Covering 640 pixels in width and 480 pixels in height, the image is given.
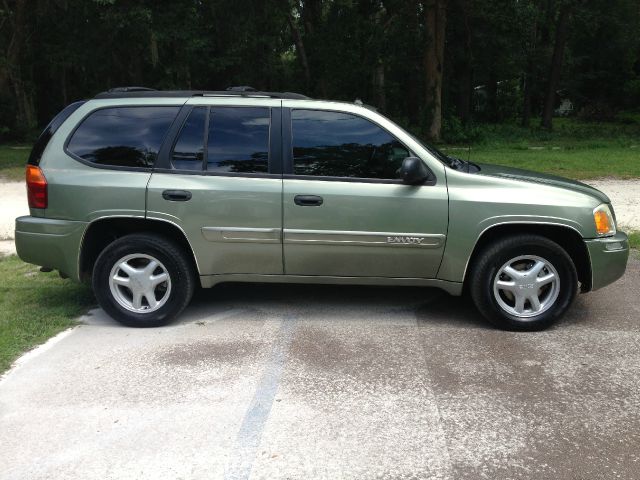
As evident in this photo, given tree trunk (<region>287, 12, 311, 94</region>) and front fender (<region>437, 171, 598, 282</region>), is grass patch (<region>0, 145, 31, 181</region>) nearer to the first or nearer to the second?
front fender (<region>437, 171, 598, 282</region>)

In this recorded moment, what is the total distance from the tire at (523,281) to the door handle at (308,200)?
4.33 ft

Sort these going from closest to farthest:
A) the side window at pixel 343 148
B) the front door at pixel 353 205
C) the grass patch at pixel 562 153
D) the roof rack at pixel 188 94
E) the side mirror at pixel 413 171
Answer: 1. the side mirror at pixel 413 171
2. the front door at pixel 353 205
3. the side window at pixel 343 148
4. the roof rack at pixel 188 94
5. the grass patch at pixel 562 153

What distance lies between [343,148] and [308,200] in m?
0.51

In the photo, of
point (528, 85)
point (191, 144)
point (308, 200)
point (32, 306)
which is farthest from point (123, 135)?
point (528, 85)

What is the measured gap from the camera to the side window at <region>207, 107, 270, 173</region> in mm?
5004

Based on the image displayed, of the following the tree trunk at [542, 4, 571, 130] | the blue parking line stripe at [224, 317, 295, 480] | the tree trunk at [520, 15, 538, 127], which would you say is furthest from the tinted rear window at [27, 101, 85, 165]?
the tree trunk at [520, 15, 538, 127]

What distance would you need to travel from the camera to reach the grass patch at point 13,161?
49.8 feet

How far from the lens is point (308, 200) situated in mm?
4871

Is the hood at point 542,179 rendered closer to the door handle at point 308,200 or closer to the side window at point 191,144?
the door handle at point 308,200

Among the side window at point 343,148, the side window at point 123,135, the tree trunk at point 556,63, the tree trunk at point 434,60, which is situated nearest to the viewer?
the side window at point 343,148

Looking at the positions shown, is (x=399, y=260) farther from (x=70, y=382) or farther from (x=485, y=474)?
(x=70, y=382)

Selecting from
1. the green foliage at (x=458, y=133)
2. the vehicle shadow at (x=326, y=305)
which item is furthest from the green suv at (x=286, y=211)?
the green foliage at (x=458, y=133)

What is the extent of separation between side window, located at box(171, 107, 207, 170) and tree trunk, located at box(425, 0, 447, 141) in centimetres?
1853

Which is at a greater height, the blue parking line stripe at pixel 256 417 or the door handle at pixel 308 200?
the door handle at pixel 308 200
